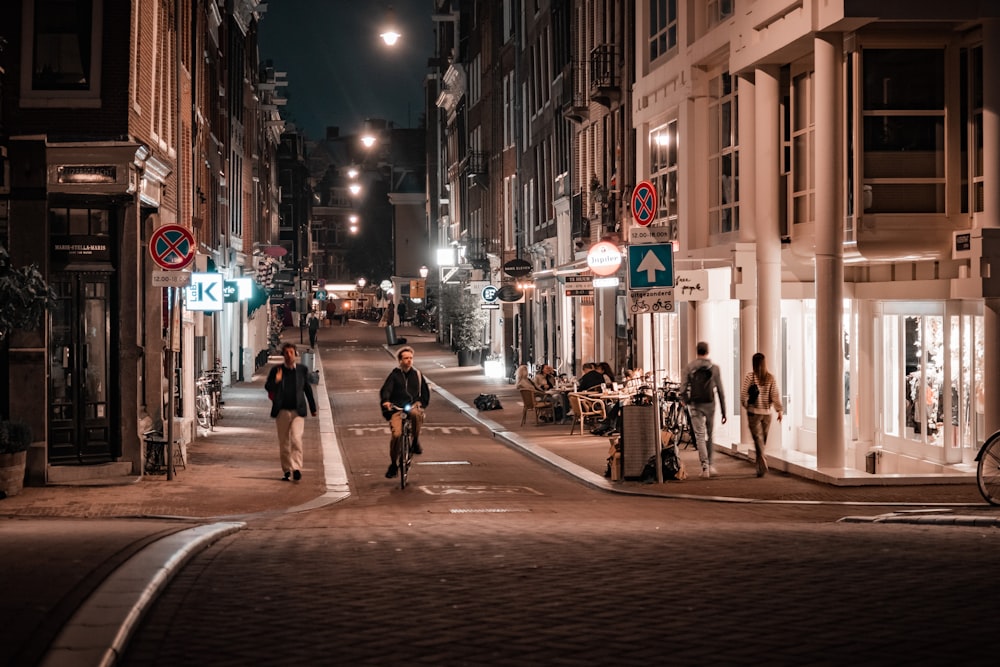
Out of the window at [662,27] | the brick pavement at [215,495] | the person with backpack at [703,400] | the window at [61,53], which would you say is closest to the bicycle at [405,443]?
the brick pavement at [215,495]

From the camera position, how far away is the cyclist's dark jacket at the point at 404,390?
2000 centimetres

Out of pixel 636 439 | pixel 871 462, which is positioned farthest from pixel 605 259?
pixel 636 439

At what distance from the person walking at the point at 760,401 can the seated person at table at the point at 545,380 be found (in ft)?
38.7

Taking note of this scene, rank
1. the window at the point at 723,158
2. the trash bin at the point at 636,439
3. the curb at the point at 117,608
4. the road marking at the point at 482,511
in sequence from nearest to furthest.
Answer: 1. the curb at the point at 117,608
2. the road marking at the point at 482,511
3. the trash bin at the point at 636,439
4. the window at the point at 723,158

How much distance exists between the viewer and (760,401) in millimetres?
19234

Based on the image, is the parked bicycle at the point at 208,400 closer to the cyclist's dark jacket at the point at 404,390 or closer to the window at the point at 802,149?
the cyclist's dark jacket at the point at 404,390

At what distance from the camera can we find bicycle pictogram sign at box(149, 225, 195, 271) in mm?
19062

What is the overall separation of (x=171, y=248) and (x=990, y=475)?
1040 cm

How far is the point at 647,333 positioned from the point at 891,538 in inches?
749

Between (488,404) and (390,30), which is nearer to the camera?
(390,30)

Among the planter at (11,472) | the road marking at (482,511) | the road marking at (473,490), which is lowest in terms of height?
the road marking at (473,490)

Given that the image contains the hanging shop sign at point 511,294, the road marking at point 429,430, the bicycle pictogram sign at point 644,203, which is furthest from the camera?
the hanging shop sign at point 511,294

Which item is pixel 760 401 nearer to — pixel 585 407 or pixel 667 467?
pixel 667 467

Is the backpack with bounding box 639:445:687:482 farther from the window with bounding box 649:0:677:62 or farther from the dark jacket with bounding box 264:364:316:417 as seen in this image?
the window with bounding box 649:0:677:62
